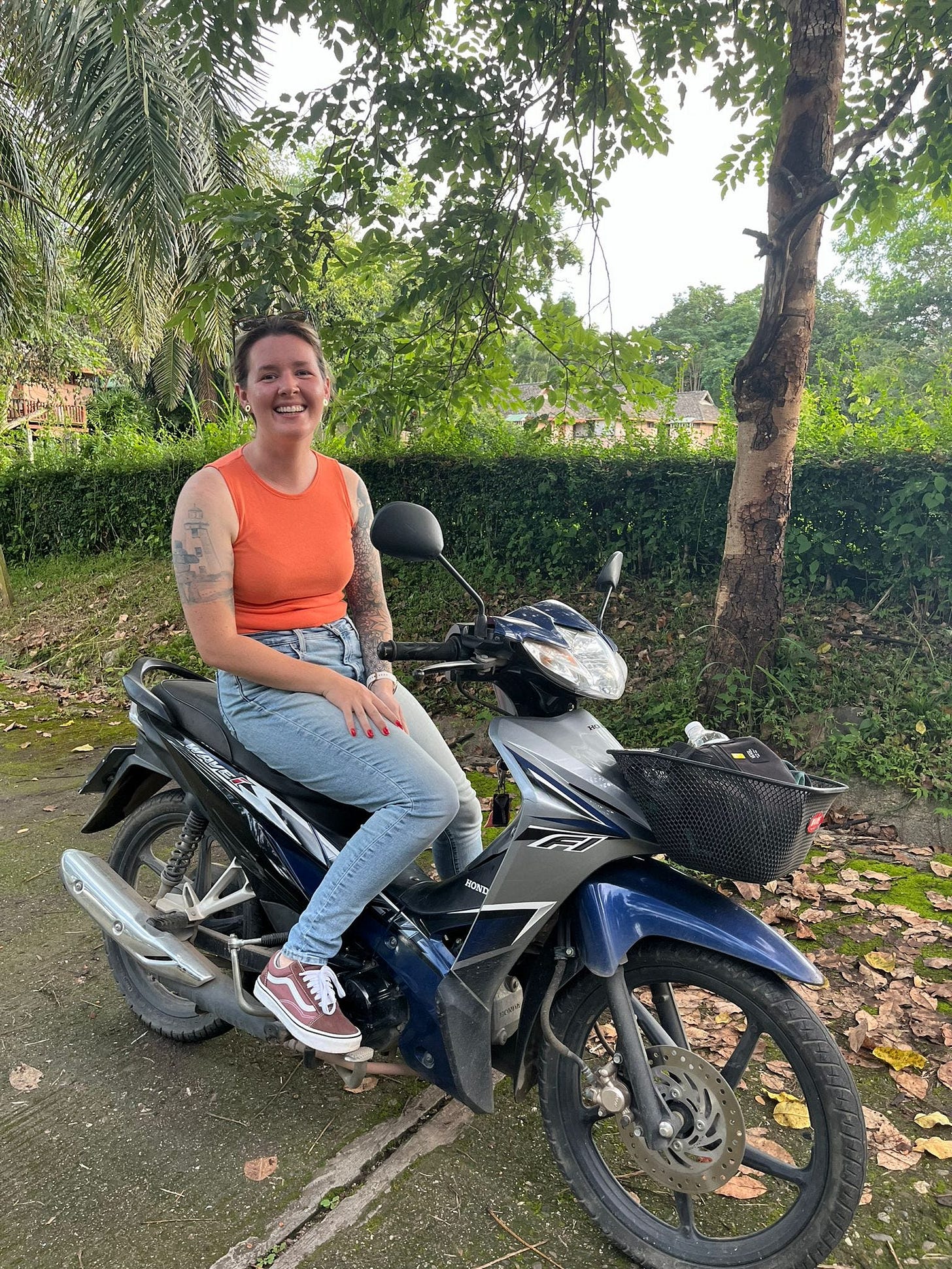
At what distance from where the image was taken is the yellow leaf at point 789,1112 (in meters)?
2.33

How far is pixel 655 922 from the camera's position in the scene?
1834 millimetres

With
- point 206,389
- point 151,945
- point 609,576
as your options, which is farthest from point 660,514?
point 206,389

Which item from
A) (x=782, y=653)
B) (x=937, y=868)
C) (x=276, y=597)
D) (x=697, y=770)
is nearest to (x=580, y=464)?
(x=782, y=653)

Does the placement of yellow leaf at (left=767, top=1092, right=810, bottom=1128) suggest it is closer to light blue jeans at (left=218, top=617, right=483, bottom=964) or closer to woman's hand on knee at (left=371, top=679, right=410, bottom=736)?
light blue jeans at (left=218, top=617, right=483, bottom=964)

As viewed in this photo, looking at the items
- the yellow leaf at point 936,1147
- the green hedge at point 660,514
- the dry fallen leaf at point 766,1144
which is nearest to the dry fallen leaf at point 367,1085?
the dry fallen leaf at point 766,1144

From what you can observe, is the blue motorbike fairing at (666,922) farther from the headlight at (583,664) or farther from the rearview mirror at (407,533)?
Result: the rearview mirror at (407,533)

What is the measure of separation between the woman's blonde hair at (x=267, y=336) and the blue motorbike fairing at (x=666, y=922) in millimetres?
1565

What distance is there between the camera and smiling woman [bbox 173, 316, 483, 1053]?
7.02 feet

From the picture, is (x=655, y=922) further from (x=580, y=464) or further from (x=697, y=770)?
(x=580, y=464)

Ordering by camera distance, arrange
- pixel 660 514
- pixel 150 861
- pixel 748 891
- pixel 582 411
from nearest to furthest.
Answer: pixel 150 861 < pixel 748 891 < pixel 660 514 < pixel 582 411

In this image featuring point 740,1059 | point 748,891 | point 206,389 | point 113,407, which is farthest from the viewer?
point 113,407

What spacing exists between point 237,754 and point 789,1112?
5.71ft

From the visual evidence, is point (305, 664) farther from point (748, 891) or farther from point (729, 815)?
point (748, 891)

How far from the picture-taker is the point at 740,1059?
6.35 ft
